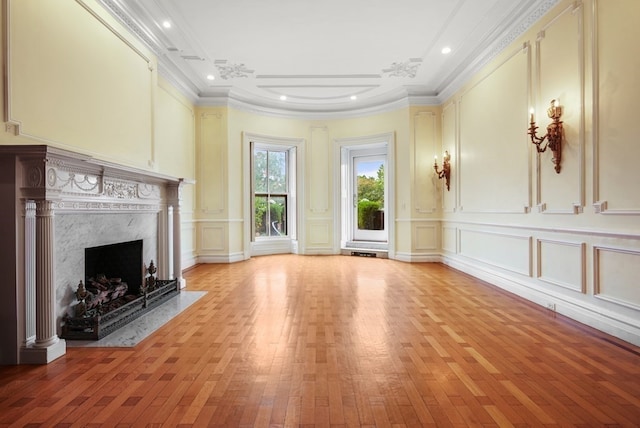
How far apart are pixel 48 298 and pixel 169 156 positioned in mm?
3645

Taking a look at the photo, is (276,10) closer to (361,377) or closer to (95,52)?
(95,52)

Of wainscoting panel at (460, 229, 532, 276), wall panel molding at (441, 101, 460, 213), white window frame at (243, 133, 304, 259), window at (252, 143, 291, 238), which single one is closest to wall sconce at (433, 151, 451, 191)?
wall panel molding at (441, 101, 460, 213)

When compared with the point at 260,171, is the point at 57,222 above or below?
below

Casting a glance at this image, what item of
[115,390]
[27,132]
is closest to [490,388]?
[115,390]

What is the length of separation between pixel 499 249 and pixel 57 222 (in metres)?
5.06

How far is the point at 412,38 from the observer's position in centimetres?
509

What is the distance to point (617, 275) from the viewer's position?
2959 millimetres

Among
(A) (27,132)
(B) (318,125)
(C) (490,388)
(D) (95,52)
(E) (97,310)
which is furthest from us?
(B) (318,125)

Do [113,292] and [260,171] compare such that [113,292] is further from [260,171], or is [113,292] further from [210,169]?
[260,171]

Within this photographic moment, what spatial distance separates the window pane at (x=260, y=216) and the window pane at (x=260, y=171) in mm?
226

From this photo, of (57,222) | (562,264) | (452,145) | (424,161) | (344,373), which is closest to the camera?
(344,373)

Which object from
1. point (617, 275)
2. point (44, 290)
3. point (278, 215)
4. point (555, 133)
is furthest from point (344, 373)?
point (278, 215)

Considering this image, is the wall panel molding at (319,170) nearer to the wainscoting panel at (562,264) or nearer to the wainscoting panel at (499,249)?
the wainscoting panel at (499,249)

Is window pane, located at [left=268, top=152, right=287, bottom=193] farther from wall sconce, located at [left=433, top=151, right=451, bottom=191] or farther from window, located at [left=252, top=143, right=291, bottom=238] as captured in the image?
wall sconce, located at [left=433, top=151, right=451, bottom=191]
